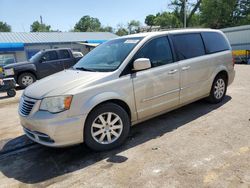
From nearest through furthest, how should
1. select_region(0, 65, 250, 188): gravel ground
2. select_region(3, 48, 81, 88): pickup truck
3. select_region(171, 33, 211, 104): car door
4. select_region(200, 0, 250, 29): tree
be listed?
select_region(0, 65, 250, 188): gravel ground, select_region(171, 33, 211, 104): car door, select_region(3, 48, 81, 88): pickup truck, select_region(200, 0, 250, 29): tree

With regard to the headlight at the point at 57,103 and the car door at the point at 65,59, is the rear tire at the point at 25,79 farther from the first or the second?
the headlight at the point at 57,103

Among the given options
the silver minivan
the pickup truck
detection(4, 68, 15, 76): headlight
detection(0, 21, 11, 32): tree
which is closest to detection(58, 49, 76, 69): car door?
the pickup truck

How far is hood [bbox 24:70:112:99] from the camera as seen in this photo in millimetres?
3566

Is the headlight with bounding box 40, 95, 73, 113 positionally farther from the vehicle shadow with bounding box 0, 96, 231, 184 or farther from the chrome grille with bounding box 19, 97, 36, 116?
the vehicle shadow with bounding box 0, 96, 231, 184

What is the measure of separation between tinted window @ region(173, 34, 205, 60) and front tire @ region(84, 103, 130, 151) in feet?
5.97

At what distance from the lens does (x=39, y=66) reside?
38.8ft

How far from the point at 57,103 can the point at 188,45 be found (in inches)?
119

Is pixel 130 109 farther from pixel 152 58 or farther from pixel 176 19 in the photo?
pixel 176 19

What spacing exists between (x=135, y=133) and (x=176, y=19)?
4293 cm

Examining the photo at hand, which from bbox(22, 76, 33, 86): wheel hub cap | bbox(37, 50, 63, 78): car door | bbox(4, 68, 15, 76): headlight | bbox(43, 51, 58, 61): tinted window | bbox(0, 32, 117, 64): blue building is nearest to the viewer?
bbox(4, 68, 15, 76): headlight

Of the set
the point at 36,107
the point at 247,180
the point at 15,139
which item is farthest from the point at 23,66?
the point at 247,180

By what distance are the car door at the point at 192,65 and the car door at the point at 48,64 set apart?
27.8 ft

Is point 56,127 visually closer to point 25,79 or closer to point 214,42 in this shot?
point 214,42

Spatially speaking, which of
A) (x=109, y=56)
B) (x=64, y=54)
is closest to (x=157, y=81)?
(x=109, y=56)
